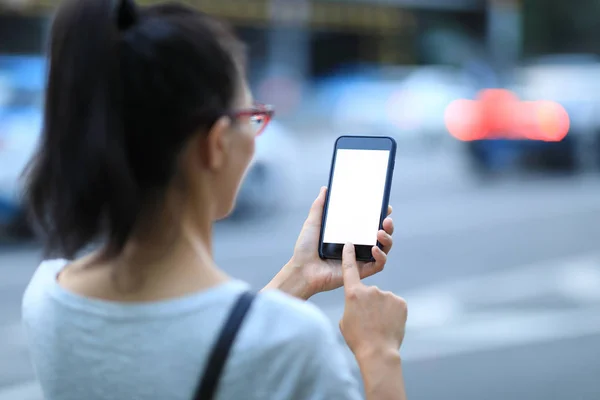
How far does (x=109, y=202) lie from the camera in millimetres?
1306

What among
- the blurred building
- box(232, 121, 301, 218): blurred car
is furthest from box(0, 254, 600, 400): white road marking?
the blurred building

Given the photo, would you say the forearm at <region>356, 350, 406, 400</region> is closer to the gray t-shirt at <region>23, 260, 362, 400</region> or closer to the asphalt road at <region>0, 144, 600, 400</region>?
the gray t-shirt at <region>23, 260, 362, 400</region>

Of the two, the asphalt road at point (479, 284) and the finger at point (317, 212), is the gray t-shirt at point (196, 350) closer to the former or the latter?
the finger at point (317, 212)

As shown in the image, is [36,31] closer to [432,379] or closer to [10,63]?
[10,63]

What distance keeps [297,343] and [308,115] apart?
2574cm

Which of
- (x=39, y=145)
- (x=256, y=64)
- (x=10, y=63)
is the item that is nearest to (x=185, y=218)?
(x=39, y=145)

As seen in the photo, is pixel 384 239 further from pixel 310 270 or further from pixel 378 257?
pixel 310 270

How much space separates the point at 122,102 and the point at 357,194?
76cm

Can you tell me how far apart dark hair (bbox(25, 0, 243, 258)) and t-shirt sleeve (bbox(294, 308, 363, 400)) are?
30cm

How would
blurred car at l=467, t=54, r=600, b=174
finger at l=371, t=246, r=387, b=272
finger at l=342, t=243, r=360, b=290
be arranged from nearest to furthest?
1. finger at l=342, t=243, r=360, b=290
2. finger at l=371, t=246, r=387, b=272
3. blurred car at l=467, t=54, r=600, b=174

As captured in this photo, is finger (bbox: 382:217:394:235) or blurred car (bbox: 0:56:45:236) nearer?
finger (bbox: 382:217:394:235)

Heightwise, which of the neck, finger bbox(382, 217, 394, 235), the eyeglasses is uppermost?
the eyeglasses

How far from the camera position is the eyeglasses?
138 cm

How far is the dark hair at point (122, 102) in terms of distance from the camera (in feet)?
4.20
